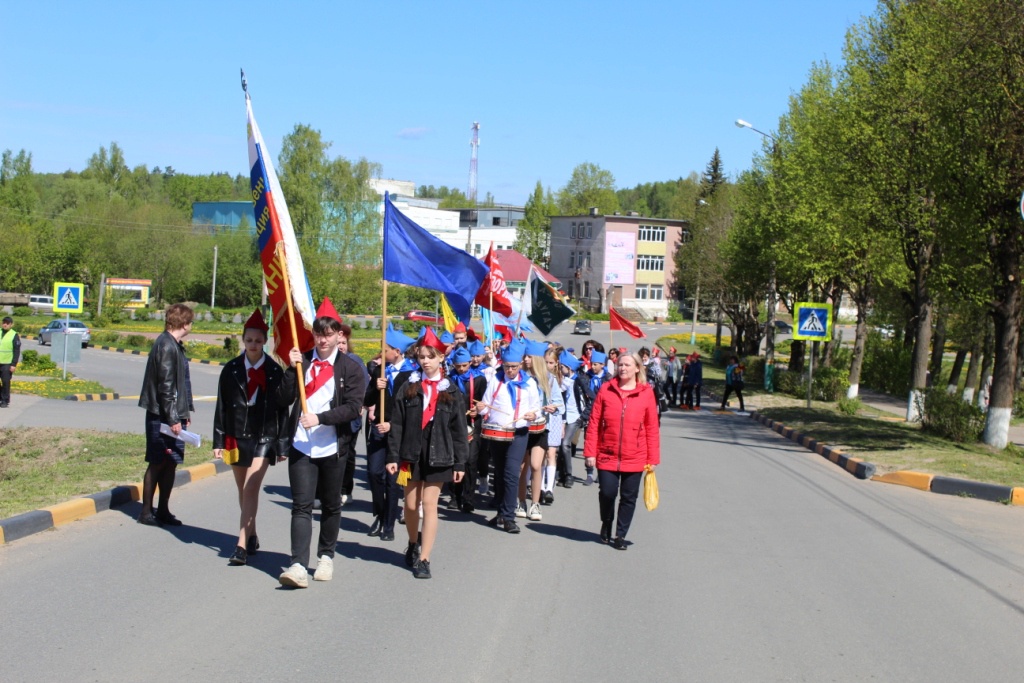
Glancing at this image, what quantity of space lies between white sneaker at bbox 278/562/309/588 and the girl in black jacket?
966mm

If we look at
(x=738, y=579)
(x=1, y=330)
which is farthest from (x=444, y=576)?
(x=1, y=330)

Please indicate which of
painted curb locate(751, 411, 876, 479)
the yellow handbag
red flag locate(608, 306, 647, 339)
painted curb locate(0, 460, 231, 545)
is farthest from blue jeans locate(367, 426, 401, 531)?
red flag locate(608, 306, 647, 339)

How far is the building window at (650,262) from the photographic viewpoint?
379 ft

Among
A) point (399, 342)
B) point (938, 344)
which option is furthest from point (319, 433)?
point (938, 344)

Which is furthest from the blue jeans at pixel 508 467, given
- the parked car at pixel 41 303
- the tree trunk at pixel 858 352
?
the parked car at pixel 41 303

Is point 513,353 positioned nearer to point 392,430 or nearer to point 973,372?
point 392,430

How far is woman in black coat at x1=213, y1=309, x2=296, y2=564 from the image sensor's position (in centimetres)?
782

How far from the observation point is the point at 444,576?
7.92 meters

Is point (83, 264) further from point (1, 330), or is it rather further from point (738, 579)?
point (738, 579)

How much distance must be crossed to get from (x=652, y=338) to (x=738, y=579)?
74.6 meters

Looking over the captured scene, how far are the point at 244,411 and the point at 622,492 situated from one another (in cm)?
350

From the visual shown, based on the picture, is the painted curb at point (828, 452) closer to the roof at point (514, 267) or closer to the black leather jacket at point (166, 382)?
the black leather jacket at point (166, 382)

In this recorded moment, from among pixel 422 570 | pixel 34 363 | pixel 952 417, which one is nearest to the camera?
pixel 422 570

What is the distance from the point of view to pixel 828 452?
62.3 feet
